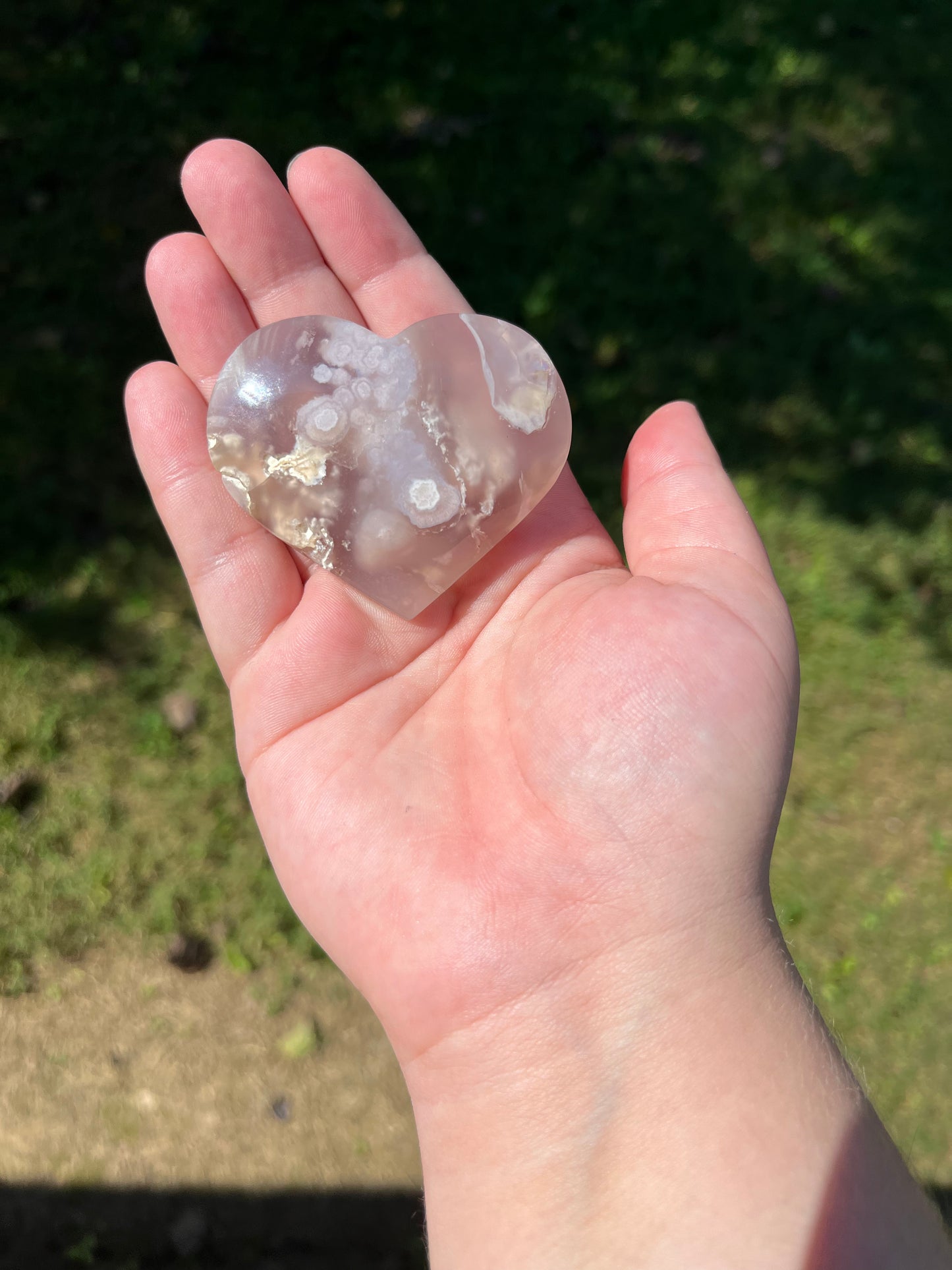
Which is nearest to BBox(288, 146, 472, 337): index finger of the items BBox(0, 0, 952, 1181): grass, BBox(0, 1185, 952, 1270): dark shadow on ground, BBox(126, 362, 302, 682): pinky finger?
BBox(126, 362, 302, 682): pinky finger

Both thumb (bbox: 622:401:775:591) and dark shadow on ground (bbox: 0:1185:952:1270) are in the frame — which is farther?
dark shadow on ground (bbox: 0:1185:952:1270)

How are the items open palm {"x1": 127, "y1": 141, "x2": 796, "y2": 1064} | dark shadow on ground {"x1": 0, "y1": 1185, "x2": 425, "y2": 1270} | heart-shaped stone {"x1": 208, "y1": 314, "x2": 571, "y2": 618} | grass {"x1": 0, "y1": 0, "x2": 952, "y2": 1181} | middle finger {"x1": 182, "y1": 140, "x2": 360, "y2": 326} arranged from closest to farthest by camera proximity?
open palm {"x1": 127, "y1": 141, "x2": 796, "y2": 1064}
heart-shaped stone {"x1": 208, "y1": 314, "x2": 571, "y2": 618}
middle finger {"x1": 182, "y1": 140, "x2": 360, "y2": 326}
dark shadow on ground {"x1": 0, "y1": 1185, "x2": 425, "y2": 1270}
grass {"x1": 0, "y1": 0, "x2": 952, "y2": 1181}

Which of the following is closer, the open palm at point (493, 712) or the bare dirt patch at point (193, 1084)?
the open palm at point (493, 712)

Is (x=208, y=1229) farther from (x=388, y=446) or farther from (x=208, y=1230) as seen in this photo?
(x=388, y=446)

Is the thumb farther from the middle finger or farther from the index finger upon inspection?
the middle finger

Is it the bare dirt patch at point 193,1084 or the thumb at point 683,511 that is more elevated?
the thumb at point 683,511

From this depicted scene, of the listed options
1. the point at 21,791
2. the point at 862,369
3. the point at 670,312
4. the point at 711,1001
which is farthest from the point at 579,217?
the point at 711,1001

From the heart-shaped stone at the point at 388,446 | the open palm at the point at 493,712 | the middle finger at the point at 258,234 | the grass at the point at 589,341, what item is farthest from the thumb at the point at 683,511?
the grass at the point at 589,341

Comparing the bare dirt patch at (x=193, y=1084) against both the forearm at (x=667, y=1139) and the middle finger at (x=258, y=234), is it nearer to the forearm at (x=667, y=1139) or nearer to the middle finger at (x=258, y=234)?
the forearm at (x=667, y=1139)
